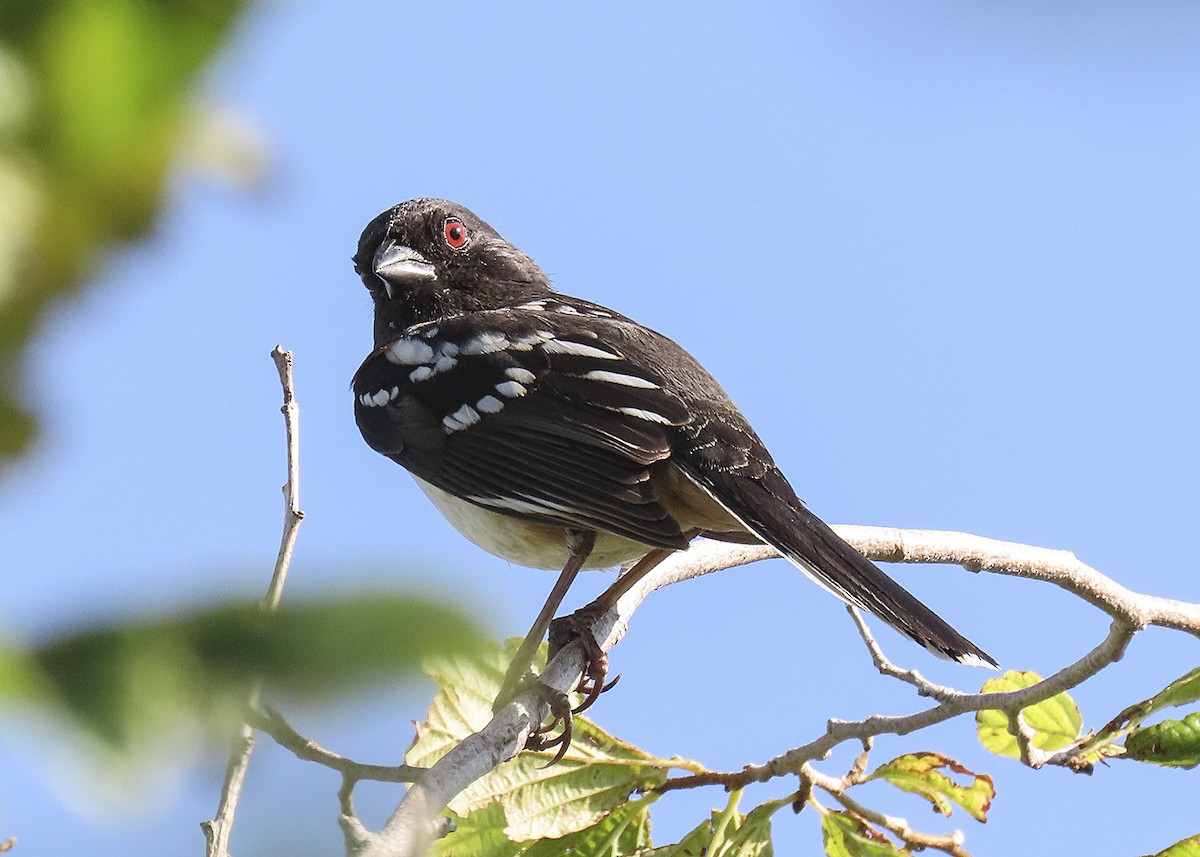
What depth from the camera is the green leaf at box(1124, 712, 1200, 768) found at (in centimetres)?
331

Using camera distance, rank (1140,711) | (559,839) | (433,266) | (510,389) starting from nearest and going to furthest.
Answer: (1140,711) → (559,839) → (510,389) → (433,266)

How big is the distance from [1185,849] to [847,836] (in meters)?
0.91

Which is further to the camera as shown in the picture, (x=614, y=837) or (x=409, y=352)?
(x=409, y=352)

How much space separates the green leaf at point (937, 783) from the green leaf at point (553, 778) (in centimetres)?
61

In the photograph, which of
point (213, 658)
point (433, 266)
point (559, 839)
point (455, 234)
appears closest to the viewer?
point (213, 658)

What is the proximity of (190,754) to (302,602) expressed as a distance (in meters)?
0.07

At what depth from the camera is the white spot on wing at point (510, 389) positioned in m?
4.43

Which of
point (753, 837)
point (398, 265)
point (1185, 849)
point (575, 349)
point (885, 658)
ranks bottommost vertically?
point (1185, 849)

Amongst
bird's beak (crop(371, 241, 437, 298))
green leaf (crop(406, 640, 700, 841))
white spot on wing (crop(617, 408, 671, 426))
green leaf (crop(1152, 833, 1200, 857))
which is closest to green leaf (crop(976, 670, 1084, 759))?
green leaf (crop(1152, 833, 1200, 857))

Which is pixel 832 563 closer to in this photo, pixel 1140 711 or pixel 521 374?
pixel 1140 711

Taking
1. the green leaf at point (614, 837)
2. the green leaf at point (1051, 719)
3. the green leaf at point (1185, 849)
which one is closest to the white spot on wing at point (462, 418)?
the green leaf at point (614, 837)

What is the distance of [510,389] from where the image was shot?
175 inches

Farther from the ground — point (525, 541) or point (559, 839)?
point (525, 541)

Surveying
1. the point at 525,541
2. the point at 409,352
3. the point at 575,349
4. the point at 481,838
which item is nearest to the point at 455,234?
the point at 409,352
